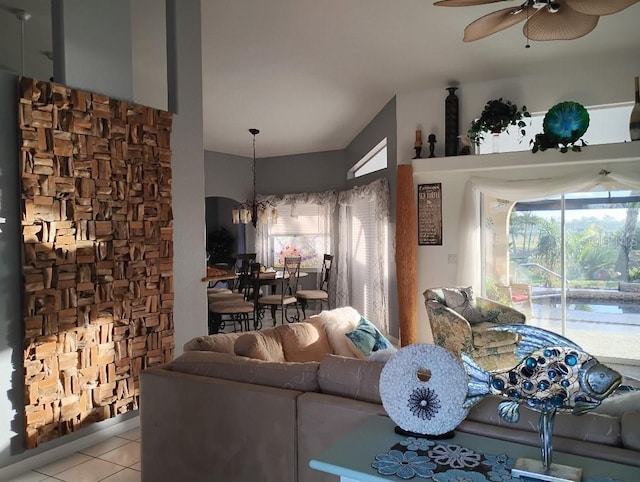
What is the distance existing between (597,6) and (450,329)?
2.92 meters

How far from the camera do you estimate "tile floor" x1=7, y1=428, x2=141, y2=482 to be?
290 centimetres

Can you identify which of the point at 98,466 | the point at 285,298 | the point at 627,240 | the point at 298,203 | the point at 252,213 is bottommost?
the point at 98,466

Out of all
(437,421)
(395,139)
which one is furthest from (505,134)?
(437,421)

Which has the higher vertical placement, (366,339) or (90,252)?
(90,252)

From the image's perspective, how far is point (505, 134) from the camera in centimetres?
575

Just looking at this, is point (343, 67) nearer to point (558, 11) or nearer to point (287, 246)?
point (558, 11)

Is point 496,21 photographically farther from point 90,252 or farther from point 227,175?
point 227,175

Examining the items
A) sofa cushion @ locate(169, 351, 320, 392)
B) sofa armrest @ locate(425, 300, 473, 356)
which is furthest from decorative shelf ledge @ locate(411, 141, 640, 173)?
sofa cushion @ locate(169, 351, 320, 392)

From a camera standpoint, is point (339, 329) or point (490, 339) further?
point (490, 339)

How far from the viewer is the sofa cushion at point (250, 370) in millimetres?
2203

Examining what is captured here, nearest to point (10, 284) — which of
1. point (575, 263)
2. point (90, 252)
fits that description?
point (90, 252)

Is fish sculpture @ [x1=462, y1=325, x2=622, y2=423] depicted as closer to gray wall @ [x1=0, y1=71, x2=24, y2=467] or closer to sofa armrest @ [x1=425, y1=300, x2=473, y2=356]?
gray wall @ [x1=0, y1=71, x2=24, y2=467]

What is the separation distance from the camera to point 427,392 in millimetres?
1645

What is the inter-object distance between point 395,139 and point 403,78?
804 millimetres
